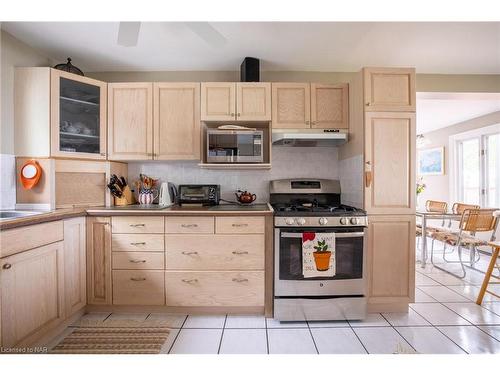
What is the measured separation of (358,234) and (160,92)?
2.21m

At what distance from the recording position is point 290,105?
265 cm

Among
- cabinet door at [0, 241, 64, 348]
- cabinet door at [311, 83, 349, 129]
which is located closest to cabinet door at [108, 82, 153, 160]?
cabinet door at [0, 241, 64, 348]

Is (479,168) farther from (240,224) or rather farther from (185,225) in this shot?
(185,225)

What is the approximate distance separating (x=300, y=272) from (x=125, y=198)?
183 centimetres

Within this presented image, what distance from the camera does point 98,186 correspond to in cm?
263

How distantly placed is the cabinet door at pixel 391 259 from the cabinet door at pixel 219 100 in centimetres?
161

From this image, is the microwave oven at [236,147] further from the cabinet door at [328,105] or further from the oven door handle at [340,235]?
the oven door handle at [340,235]

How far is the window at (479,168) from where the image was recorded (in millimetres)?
4596

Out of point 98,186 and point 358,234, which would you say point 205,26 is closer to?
point 98,186

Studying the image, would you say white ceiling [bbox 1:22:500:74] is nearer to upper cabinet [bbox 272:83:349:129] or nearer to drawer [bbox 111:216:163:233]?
upper cabinet [bbox 272:83:349:129]

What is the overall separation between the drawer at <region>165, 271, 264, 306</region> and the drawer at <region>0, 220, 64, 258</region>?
86 centimetres

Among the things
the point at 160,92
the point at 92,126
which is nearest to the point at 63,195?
the point at 92,126

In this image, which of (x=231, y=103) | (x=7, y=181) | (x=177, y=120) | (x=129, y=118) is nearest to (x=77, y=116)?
(x=129, y=118)

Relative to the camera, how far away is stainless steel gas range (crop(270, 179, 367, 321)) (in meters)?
2.19
